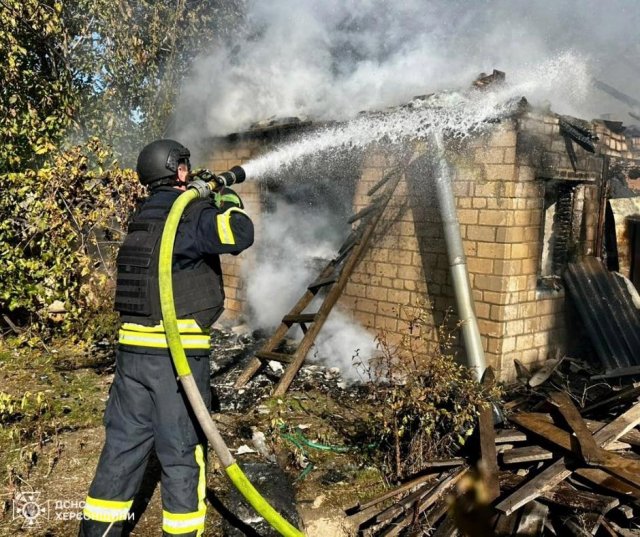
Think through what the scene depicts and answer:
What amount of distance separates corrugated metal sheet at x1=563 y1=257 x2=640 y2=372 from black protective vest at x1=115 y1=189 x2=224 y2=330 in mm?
4630

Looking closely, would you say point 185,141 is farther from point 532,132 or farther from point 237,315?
point 532,132

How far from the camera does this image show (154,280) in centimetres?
302

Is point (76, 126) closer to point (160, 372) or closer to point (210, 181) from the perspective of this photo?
point (210, 181)

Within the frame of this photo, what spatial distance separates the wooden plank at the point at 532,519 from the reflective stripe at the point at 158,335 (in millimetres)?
2090

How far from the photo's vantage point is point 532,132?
555 cm

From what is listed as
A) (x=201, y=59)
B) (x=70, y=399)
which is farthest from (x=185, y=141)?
(x=70, y=399)

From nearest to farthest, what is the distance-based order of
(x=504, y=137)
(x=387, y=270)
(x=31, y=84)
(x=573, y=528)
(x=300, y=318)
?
(x=573, y=528)
(x=504, y=137)
(x=300, y=318)
(x=387, y=270)
(x=31, y=84)

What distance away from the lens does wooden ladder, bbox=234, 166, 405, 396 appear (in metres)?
5.56

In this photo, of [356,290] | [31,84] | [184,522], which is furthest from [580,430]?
[31,84]

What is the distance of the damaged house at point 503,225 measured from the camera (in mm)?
5566

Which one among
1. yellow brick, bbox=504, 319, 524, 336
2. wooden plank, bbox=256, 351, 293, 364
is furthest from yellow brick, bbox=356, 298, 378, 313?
yellow brick, bbox=504, 319, 524, 336

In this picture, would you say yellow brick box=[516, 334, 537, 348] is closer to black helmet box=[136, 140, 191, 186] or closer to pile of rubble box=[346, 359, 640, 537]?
pile of rubble box=[346, 359, 640, 537]

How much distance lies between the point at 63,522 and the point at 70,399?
2103 millimetres

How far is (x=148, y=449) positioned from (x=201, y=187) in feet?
4.84
